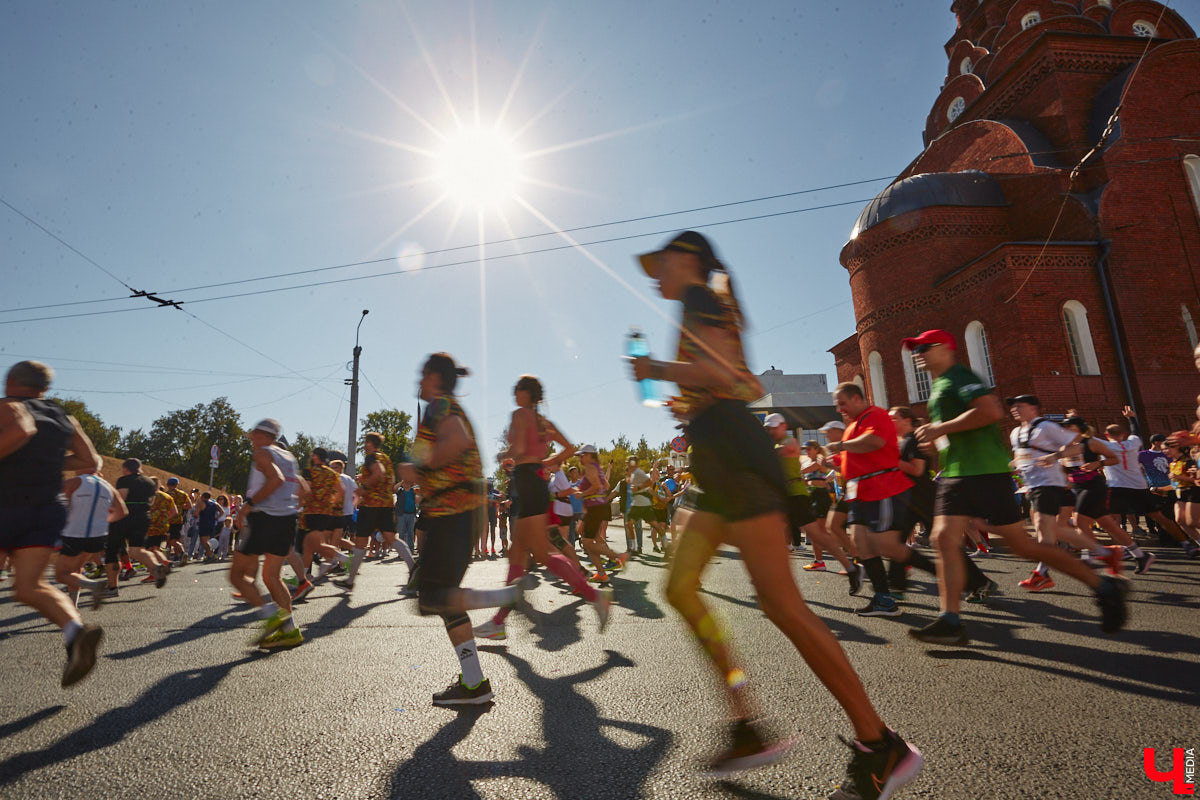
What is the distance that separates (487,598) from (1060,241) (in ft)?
82.4

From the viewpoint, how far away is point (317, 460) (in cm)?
795


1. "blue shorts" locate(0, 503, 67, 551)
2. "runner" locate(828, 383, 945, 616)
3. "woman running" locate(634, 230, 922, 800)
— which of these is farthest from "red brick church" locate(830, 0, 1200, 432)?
"blue shorts" locate(0, 503, 67, 551)

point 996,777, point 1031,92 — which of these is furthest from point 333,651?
point 1031,92

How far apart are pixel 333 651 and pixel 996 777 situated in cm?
410

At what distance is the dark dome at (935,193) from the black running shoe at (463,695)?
87.2ft

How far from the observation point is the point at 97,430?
65625mm

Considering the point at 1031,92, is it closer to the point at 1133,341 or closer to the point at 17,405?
the point at 1133,341

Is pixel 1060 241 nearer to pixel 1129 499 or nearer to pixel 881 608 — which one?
pixel 1129 499

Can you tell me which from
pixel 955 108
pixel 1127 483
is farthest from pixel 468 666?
pixel 955 108

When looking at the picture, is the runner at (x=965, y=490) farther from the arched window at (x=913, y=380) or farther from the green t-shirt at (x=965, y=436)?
the arched window at (x=913, y=380)

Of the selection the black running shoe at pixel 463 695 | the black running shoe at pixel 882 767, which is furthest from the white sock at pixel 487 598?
the black running shoe at pixel 882 767

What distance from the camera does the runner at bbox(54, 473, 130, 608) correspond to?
20.1ft

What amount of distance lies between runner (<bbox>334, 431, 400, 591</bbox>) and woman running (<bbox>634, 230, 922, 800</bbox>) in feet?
22.3

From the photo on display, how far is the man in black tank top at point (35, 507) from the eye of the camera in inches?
120
